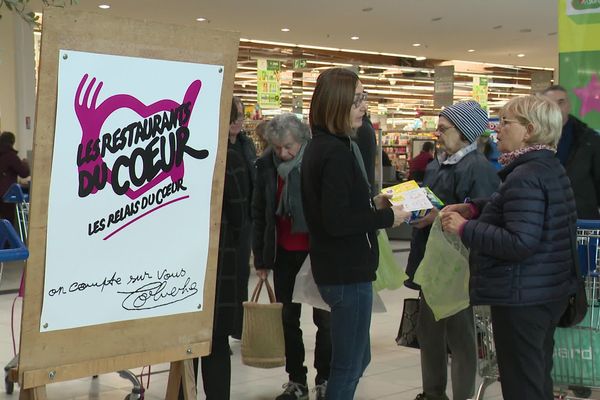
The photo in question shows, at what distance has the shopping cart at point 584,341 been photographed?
3.35m

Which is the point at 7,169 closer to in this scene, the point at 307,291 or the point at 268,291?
the point at 268,291

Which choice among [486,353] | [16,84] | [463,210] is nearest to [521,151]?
[463,210]

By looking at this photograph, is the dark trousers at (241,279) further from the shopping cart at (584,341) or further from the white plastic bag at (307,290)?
the shopping cart at (584,341)

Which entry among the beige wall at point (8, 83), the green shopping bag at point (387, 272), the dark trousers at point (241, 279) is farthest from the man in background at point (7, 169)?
the green shopping bag at point (387, 272)

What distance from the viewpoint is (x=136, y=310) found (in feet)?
Result: 8.59

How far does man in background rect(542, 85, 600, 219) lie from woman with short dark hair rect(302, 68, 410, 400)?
4.52 feet

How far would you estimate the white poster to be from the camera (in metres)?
2.39

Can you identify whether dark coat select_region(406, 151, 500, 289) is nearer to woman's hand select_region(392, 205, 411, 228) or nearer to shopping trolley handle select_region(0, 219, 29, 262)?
woman's hand select_region(392, 205, 411, 228)

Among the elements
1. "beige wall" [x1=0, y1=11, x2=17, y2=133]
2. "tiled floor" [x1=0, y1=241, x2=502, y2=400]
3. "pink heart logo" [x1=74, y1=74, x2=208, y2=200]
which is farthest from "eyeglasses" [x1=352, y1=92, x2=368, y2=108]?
"beige wall" [x1=0, y1=11, x2=17, y2=133]

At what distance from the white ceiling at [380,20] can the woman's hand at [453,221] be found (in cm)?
924

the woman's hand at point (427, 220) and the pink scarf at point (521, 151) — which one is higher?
the pink scarf at point (521, 151)

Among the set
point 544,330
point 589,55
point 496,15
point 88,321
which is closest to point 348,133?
point 544,330

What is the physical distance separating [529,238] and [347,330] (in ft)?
2.57

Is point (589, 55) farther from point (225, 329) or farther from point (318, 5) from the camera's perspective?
point (318, 5)
